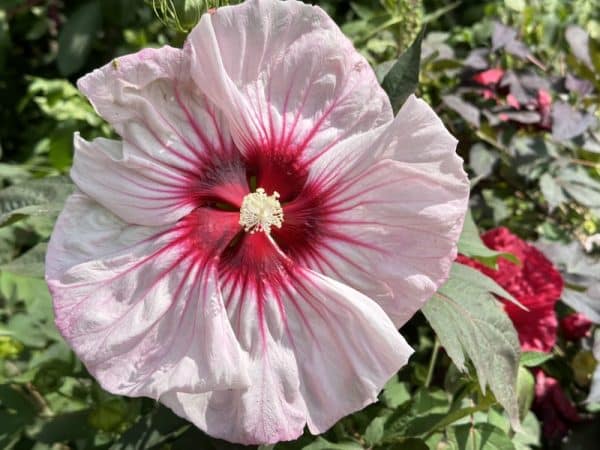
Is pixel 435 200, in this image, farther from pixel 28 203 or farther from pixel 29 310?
pixel 29 310

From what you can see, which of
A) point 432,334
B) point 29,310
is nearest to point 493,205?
point 432,334

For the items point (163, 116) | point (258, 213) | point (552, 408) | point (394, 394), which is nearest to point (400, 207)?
point (258, 213)

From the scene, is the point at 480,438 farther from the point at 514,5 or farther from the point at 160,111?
the point at 514,5

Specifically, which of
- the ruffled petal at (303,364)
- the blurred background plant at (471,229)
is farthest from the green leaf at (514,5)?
the ruffled petal at (303,364)

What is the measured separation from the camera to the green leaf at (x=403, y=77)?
99 centimetres

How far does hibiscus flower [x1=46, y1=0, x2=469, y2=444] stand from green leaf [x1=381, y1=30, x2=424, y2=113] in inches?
3.0

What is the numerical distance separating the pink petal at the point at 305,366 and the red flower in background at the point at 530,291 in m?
0.40

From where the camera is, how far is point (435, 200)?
0.88m

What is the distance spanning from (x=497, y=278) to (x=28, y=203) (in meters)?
0.76

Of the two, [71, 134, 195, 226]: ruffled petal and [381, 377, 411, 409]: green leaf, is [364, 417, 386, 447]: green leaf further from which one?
[71, 134, 195, 226]: ruffled petal

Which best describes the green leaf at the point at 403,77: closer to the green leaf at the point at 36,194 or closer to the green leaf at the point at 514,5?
the green leaf at the point at 36,194

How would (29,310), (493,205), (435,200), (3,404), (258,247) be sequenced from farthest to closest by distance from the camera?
(493,205) → (29,310) → (3,404) → (258,247) → (435,200)

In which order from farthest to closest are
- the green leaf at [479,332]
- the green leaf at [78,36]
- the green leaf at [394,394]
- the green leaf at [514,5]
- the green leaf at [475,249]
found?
the green leaf at [78,36] → the green leaf at [514,5] → the green leaf at [394,394] → the green leaf at [475,249] → the green leaf at [479,332]

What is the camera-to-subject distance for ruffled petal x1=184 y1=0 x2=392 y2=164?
872mm
